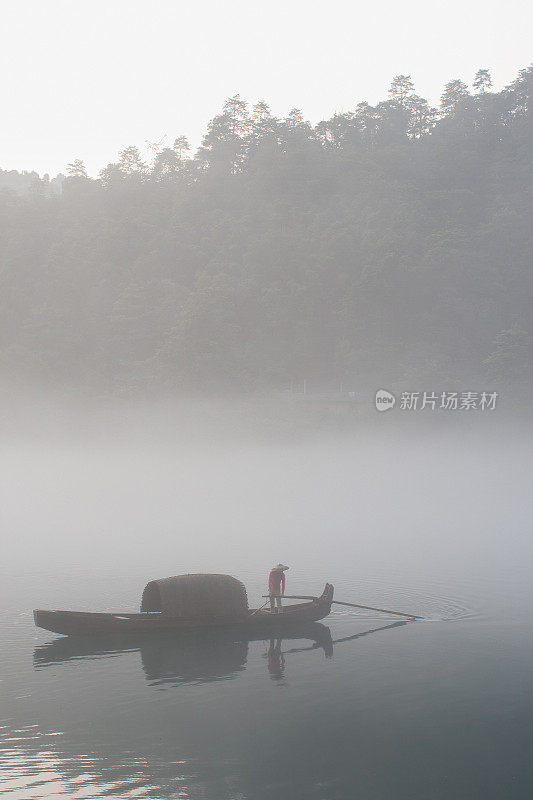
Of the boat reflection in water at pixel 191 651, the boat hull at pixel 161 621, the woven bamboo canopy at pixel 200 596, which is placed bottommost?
the boat reflection in water at pixel 191 651

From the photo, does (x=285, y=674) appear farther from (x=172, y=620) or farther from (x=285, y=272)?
(x=285, y=272)

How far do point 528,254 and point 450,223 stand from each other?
14.5 meters

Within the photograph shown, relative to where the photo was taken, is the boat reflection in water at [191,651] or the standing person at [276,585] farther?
the standing person at [276,585]

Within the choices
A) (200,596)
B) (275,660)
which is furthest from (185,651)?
(275,660)

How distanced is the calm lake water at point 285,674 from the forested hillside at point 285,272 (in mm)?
60705

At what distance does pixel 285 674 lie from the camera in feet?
90.7

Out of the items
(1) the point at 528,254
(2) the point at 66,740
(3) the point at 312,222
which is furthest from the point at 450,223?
(2) the point at 66,740

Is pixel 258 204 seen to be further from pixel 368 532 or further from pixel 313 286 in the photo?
pixel 368 532

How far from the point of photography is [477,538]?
5966 centimetres

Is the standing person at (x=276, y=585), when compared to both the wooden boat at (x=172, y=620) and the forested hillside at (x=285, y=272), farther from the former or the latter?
the forested hillside at (x=285, y=272)

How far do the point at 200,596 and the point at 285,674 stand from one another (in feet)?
16.6

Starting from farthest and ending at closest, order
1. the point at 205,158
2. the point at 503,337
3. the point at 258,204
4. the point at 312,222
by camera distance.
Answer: the point at 205,158 → the point at 258,204 → the point at 312,222 → the point at 503,337
